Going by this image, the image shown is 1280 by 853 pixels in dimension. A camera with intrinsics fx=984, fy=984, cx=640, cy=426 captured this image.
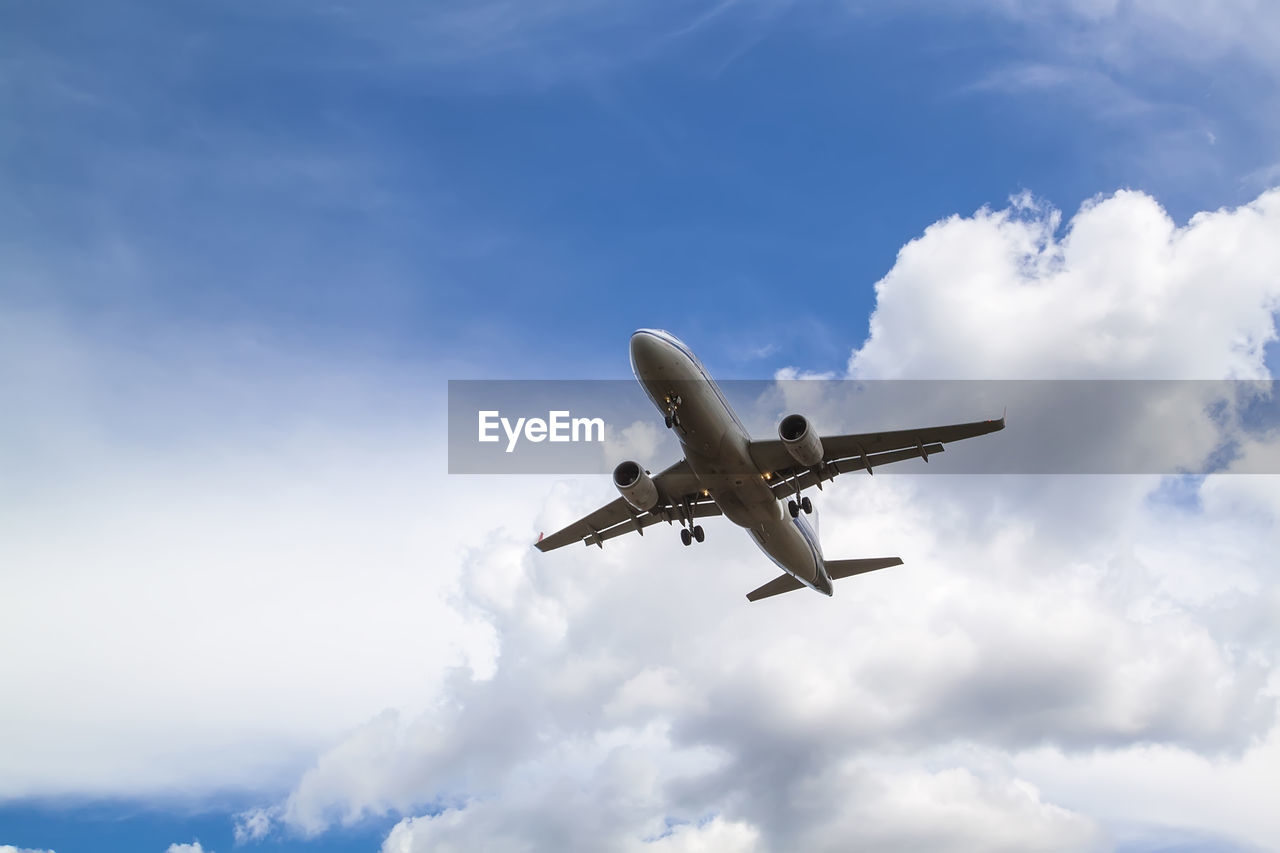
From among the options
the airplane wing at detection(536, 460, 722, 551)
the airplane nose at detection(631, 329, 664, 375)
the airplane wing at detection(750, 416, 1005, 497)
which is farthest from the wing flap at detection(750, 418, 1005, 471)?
the airplane nose at detection(631, 329, 664, 375)

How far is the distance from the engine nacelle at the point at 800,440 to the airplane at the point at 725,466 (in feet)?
0.13

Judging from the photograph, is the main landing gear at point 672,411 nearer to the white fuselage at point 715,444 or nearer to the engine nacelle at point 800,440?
the white fuselage at point 715,444

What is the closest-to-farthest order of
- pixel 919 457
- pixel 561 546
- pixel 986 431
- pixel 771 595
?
pixel 986 431, pixel 919 457, pixel 561 546, pixel 771 595

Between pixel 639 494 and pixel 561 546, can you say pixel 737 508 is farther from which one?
pixel 561 546

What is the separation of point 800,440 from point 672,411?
4982 mm

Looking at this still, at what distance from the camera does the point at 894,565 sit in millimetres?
50250

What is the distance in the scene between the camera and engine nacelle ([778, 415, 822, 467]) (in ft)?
122

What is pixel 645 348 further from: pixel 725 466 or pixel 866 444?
pixel 866 444

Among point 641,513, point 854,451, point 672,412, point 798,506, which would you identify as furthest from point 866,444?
point 641,513

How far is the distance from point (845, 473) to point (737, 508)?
4922 millimetres

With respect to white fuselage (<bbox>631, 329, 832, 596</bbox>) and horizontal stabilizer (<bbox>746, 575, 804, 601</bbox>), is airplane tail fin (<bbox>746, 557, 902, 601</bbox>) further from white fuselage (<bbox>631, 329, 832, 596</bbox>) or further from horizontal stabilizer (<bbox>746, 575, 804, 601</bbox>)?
white fuselage (<bbox>631, 329, 832, 596</bbox>)

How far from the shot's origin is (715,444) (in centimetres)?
3803

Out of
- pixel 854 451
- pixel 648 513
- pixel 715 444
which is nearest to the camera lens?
pixel 715 444

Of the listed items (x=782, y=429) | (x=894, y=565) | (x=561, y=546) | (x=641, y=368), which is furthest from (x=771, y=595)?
(x=641, y=368)
